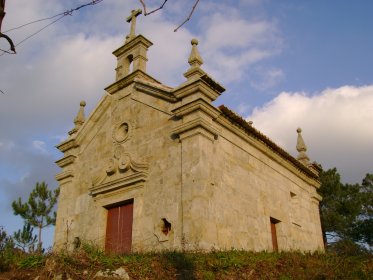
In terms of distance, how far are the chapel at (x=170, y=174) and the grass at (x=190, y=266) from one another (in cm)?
120

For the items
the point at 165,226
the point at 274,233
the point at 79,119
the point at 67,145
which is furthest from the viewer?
the point at 79,119

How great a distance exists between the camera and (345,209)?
28344 millimetres

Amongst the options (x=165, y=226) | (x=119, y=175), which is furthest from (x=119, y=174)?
(x=165, y=226)

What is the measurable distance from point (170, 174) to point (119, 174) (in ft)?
7.35

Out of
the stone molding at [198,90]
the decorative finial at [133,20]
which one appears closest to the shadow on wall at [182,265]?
the stone molding at [198,90]

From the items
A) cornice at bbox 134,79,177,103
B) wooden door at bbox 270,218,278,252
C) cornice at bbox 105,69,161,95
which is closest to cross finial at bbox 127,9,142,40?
cornice at bbox 105,69,161,95

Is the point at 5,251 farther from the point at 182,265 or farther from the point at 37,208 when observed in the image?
the point at 37,208

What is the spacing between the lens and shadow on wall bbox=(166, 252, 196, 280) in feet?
26.3

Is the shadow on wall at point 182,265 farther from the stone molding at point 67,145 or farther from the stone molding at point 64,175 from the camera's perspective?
the stone molding at point 67,145

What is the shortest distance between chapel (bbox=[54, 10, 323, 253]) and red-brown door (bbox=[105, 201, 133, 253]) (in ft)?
0.10

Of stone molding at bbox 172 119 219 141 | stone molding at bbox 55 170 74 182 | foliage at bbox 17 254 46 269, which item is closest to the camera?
foliage at bbox 17 254 46 269

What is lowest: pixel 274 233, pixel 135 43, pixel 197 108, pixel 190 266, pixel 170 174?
pixel 190 266

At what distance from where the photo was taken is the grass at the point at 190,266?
25.5 ft

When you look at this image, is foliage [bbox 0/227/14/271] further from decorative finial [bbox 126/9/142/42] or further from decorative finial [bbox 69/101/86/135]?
decorative finial [bbox 126/9/142/42]
